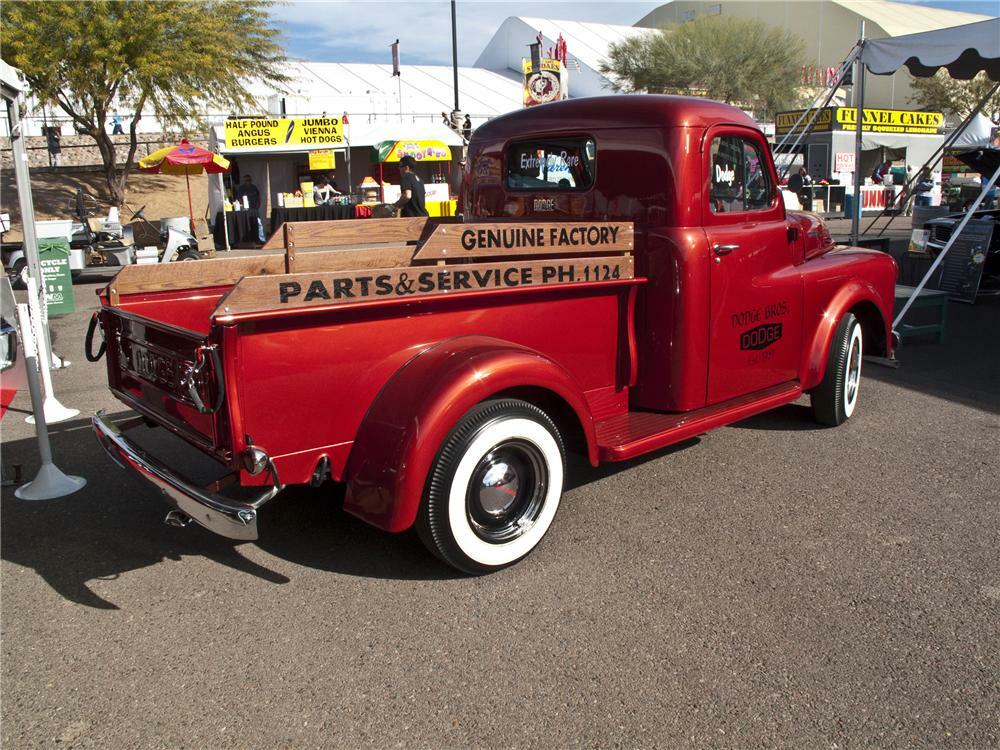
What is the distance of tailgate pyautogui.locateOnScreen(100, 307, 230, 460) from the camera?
287 centimetres

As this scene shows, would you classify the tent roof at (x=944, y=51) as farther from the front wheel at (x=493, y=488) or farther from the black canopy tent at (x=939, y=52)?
the front wheel at (x=493, y=488)

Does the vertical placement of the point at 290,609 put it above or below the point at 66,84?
below

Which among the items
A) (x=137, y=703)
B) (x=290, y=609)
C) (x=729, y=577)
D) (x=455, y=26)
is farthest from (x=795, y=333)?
(x=455, y=26)

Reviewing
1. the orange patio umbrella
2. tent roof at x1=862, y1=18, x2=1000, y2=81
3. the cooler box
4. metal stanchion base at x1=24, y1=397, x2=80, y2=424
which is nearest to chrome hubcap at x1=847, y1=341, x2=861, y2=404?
tent roof at x1=862, y1=18, x2=1000, y2=81

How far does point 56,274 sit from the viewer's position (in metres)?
9.31

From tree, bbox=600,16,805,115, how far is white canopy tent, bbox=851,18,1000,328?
3527cm

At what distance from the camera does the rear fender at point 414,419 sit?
3.04 metres

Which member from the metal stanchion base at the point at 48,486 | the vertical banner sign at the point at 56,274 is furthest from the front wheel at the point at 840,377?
the vertical banner sign at the point at 56,274

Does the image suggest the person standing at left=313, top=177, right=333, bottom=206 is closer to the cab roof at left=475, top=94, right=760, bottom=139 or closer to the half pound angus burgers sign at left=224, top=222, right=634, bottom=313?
the cab roof at left=475, top=94, right=760, bottom=139

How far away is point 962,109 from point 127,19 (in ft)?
149

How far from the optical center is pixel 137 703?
8.63 ft

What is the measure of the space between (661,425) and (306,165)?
2113 cm

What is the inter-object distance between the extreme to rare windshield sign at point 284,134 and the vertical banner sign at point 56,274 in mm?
11590

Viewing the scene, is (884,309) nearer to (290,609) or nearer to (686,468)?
(686,468)
